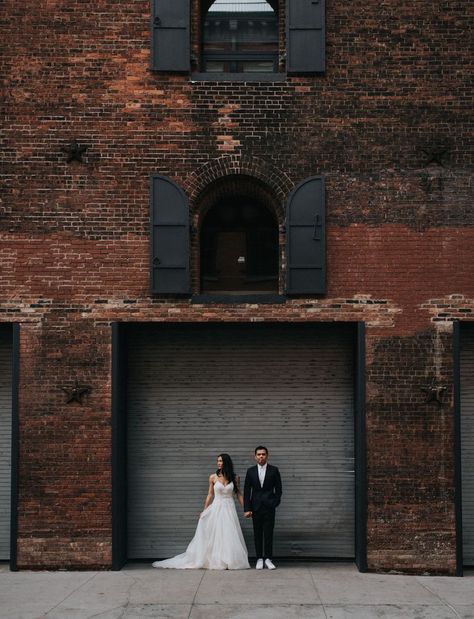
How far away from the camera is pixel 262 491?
A: 11.7 metres

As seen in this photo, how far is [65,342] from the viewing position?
11766 millimetres

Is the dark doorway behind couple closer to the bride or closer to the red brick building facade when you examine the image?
the bride

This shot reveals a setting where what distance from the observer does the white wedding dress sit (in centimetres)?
1159

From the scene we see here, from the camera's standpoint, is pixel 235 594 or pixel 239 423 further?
pixel 239 423

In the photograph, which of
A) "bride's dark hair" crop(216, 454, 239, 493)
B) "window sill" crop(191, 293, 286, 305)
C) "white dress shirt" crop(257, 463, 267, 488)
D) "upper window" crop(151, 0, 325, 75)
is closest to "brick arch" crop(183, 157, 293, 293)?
"window sill" crop(191, 293, 286, 305)

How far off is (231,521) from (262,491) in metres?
0.63

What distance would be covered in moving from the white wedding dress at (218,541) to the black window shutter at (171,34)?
6138 millimetres

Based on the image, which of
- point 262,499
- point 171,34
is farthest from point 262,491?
point 171,34

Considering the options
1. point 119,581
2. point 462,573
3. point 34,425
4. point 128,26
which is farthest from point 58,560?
point 128,26

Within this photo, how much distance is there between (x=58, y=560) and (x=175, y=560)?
65.3 inches

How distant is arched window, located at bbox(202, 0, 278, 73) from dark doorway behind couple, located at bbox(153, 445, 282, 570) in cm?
573

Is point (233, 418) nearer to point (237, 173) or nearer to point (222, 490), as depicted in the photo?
point (222, 490)

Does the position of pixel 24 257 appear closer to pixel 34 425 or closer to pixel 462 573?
pixel 34 425

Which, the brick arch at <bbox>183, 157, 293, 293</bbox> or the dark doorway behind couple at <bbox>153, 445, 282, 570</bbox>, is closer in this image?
the dark doorway behind couple at <bbox>153, 445, 282, 570</bbox>
